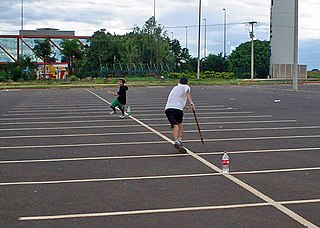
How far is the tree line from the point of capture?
8738 centimetres

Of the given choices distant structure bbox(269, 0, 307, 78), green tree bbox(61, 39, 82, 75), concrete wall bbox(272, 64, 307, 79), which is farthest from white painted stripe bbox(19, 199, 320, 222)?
concrete wall bbox(272, 64, 307, 79)

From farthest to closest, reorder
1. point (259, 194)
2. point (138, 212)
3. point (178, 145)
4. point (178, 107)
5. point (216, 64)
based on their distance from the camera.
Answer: point (216, 64) → point (178, 107) → point (178, 145) → point (259, 194) → point (138, 212)

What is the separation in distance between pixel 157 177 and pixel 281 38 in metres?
86.0

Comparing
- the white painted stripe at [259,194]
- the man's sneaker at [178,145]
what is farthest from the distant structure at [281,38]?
the white painted stripe at [259,194]

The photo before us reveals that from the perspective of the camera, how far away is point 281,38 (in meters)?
92.3

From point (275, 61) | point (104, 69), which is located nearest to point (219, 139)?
point (104, 69)

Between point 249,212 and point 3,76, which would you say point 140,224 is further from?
point 3,76

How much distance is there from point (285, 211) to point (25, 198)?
355cm

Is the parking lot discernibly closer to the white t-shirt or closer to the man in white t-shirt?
the man in white t-shirt

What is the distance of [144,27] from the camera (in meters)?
100

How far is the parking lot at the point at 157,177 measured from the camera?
277 inches

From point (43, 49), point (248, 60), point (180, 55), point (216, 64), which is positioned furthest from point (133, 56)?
point (180, 55)

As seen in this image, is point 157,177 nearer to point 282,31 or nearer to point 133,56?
point 133,56

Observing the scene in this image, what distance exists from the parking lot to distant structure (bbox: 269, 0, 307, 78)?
75926mm
